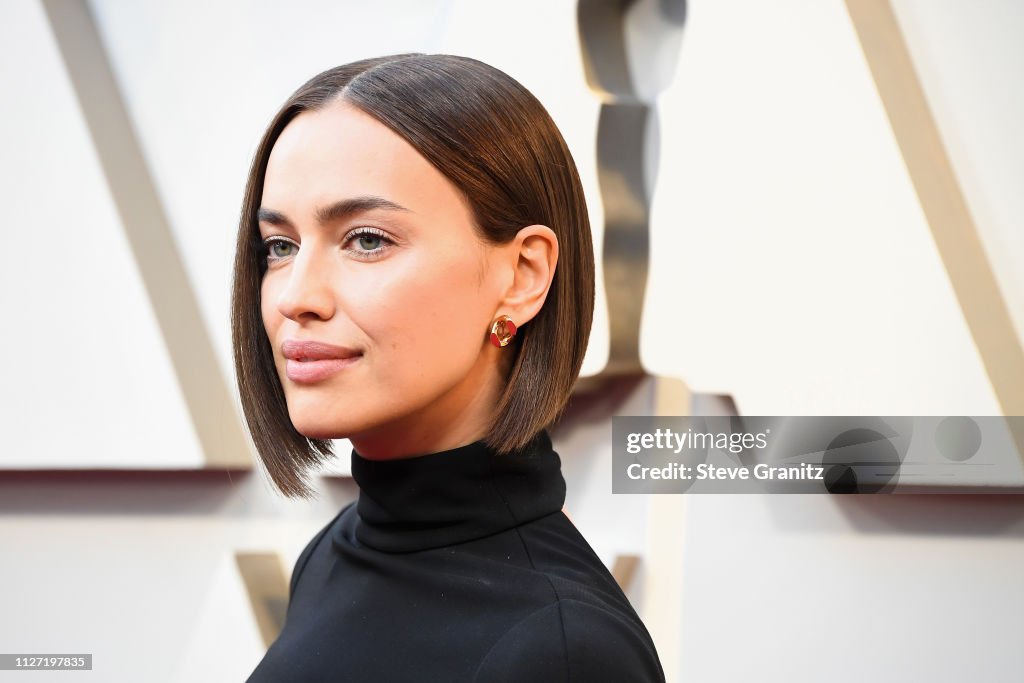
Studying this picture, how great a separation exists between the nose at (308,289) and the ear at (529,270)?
14cm

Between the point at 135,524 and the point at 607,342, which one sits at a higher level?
the point at 607,342

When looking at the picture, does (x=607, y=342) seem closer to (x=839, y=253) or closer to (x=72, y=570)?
(x=839, y=253)

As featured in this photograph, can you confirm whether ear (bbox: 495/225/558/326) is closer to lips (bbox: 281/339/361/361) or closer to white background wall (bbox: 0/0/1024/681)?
lips (bbox: 281/339/361/361)

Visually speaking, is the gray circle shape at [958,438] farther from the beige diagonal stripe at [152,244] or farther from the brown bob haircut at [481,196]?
the beige diagonal stripe at [152,244]

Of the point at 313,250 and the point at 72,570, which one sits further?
the point at 72,570

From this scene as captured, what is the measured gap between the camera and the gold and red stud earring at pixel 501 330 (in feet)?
2.63

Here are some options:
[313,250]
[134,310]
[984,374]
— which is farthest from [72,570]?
[984,374]

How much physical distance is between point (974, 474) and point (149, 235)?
115cm

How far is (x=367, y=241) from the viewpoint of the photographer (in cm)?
76

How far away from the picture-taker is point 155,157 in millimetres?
1533

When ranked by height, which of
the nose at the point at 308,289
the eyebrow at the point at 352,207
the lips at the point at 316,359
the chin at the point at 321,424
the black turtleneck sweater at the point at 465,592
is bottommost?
the black turtleneck sweater at the point at 465,592

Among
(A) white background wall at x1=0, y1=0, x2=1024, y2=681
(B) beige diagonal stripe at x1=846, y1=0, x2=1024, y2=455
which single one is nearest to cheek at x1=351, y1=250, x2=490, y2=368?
(A) white background wall at x1=0, y1=0, x2=1024, y2=681

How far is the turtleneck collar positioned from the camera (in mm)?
779

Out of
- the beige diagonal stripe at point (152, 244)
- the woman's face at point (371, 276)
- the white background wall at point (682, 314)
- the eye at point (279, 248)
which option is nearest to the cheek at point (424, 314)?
the woman's face at point (371, 276)
